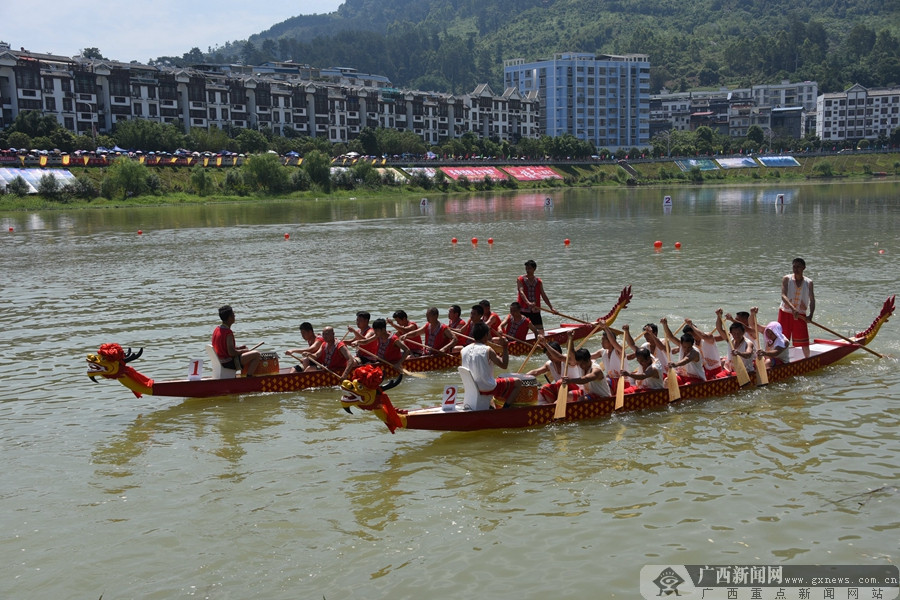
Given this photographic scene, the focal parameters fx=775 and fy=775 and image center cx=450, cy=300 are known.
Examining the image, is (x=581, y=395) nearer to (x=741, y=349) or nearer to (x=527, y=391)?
(x=527, y=391)

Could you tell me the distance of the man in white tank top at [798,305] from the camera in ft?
52.3

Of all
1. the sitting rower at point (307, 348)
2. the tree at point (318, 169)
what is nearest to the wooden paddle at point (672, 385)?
the sitting rower at point (307, 348)

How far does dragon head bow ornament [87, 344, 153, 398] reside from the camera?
1328 centimetres

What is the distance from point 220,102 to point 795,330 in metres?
122

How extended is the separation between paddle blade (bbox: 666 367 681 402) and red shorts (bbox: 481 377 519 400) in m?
2.89

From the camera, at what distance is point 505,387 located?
12617 millimetres

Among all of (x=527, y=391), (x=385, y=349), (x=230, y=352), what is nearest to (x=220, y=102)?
(x=230, y=352)

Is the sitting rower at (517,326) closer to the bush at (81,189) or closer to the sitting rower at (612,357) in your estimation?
the sitting rower at (612,357)

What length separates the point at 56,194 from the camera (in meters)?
77.5

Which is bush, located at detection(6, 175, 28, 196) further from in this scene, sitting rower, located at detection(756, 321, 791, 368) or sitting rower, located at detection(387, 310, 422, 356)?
sitting rower, located at detection(756, 321, 791, 368)

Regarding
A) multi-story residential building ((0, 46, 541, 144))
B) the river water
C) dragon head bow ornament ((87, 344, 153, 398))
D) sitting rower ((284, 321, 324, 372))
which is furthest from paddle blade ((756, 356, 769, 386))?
multi-story residential building ((0, 46, 541, 144))

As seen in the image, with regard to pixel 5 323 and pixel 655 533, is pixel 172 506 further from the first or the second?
pixel 5 323

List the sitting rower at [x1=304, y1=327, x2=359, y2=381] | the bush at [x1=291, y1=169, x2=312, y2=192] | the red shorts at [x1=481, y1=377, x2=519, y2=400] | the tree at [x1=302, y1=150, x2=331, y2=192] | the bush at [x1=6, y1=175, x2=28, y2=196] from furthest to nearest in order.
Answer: the tree at [x1=302, y1=150, x2=331, y2=192] → the bush at [x1=291, y1=169, x2=312, y2=192] → the bush at [x1=6, y1=175, x2=28, y2=196] → the sitting rower at [x1=304, y1=327, x2=359, y2=381] → the red shorts at [x1=481, y1=377, x2=519, y2=400]

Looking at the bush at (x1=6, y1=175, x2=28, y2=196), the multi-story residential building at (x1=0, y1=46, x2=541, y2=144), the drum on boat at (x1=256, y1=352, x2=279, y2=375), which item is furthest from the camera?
the multi-story residential building at (x1=0, y1=46, x2=541, y2=144)
